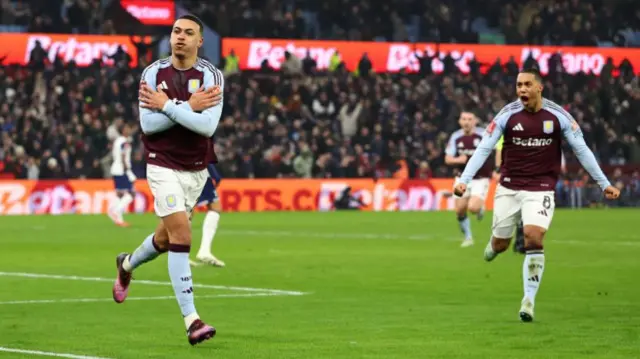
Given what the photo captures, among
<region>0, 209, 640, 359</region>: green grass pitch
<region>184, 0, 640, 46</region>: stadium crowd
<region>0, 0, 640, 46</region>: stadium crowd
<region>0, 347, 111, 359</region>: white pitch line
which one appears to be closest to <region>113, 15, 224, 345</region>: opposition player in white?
<region>0, 209, 640, 359</region>: green grass pitch

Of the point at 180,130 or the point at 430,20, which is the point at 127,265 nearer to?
the point at 180,130

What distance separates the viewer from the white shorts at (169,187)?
36.8 ft

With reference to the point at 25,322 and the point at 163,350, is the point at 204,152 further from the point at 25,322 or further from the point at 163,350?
the point at 25,322

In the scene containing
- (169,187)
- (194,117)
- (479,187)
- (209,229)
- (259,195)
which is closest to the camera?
(194,117)

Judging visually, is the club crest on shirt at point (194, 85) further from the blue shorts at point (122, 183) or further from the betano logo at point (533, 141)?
the blue shorts at point (122, 183)

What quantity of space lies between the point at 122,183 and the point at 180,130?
2390 cm

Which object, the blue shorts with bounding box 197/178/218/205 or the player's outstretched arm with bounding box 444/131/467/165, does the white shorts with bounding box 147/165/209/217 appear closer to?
the blue shorts with bounding box 197/178/218/205

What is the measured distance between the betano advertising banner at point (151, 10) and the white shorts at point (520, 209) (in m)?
33.6

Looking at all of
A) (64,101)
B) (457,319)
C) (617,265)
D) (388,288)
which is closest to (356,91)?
(64,101)

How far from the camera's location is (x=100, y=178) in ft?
138

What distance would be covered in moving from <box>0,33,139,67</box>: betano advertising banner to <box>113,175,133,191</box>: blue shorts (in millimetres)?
11960

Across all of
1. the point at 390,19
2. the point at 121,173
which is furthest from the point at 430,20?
the point at 121,173

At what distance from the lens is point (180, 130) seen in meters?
11.3

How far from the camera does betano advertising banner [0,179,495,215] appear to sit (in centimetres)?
4103
